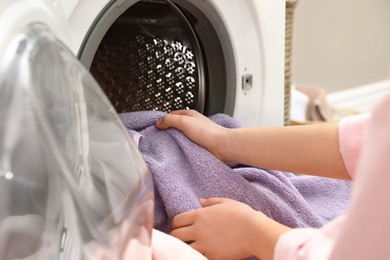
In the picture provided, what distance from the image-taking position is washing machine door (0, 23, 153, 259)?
1.54 feet

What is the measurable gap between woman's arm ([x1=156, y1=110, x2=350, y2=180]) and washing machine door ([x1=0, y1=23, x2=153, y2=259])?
11.2 inches

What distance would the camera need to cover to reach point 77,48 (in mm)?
716

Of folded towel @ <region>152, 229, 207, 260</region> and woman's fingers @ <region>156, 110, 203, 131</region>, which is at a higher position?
woman's fingers @ <region>156, 110, 203, 131</region>

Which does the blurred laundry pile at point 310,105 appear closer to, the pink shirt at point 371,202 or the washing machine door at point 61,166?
the washing machine door at point 61,166

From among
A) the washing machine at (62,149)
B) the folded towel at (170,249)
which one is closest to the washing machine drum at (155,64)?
the washing machine at (62,149)

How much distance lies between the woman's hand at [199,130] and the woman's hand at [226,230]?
119mm

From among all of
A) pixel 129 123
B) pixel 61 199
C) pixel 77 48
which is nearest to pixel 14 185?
pixel 61 199

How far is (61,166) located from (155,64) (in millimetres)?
579

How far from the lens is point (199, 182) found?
2.63 ft

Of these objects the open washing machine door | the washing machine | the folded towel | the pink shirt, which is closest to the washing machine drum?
the open washing machine door

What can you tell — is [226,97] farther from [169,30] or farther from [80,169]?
[80,169]

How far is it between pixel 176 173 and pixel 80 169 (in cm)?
28

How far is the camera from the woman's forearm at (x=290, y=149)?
30.2 inches

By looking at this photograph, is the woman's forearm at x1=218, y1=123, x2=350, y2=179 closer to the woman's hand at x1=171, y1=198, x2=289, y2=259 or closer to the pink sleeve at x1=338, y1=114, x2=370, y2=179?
the pink sleeve at x1=338, y1=114, x2=370, y2=179
